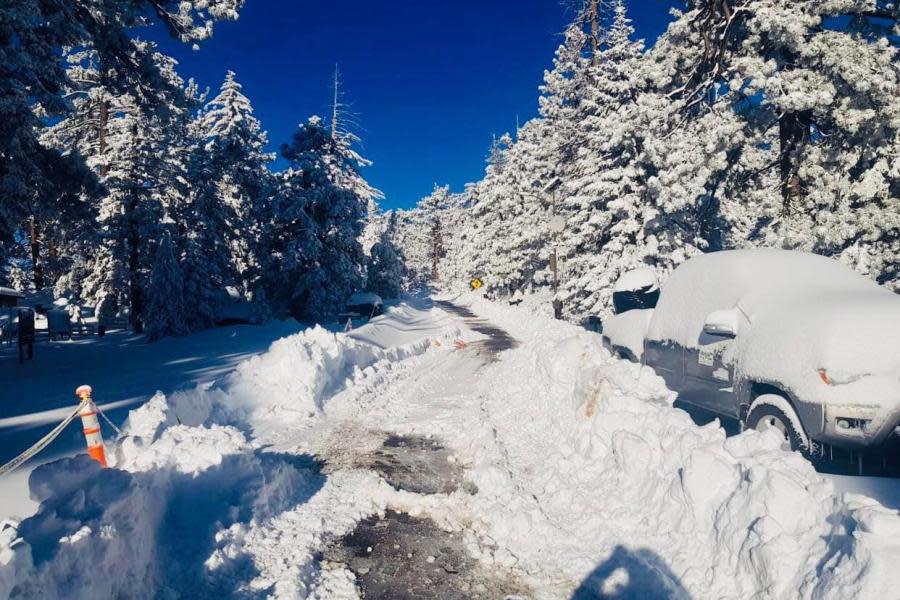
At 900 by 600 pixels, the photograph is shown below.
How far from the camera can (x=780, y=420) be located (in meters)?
4.87

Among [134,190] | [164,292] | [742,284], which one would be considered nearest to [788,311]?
[742,284]

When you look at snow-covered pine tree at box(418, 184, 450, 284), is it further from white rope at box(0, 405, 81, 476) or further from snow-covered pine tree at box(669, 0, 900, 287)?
white rope at box(0, 405, 81, 476)

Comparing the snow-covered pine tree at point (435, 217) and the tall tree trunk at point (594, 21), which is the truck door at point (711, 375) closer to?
the tall tree trunk at point (594, 21)

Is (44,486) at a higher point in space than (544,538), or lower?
higher

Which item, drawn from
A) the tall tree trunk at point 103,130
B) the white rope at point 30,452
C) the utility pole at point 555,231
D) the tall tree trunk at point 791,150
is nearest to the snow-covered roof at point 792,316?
the tall tree trunk at point 791,150

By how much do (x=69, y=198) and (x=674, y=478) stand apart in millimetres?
12609

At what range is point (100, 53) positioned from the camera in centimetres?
1098

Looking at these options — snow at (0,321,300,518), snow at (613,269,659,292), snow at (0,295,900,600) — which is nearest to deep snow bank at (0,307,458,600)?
snow at (0,295,900,600)

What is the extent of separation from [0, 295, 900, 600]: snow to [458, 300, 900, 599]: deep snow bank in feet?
0.04

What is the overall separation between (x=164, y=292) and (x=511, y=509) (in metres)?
19.4

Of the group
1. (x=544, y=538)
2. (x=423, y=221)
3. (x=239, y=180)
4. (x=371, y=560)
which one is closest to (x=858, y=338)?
(x=544, y=538)

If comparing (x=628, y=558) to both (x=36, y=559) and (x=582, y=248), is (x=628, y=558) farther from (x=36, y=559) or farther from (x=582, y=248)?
(x=582, y=248)

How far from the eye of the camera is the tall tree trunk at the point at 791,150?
35.9ft

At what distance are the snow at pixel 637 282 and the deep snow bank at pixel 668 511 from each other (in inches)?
147
